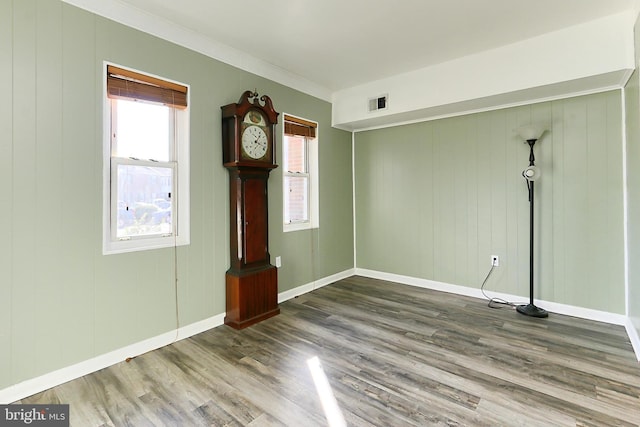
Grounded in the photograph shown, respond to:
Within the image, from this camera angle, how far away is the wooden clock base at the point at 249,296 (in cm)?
285

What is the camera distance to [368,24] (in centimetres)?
259

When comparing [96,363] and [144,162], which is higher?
[144,162]

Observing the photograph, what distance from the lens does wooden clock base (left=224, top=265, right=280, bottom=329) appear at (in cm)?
285

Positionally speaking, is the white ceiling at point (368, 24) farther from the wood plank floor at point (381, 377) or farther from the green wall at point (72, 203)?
the wood plank floor at point (381, 377)

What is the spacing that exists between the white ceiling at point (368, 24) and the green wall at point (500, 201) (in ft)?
2.95

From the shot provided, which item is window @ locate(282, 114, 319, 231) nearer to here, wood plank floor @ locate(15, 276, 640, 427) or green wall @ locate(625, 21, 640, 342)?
wood plank floor @ locate(15, 276, 640, 427)

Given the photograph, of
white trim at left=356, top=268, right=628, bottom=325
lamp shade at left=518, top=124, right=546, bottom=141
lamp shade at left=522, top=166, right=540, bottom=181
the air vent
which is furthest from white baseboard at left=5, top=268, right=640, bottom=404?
the air vent

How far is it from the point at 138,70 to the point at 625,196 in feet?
14.1

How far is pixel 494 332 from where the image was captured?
8.96 ft

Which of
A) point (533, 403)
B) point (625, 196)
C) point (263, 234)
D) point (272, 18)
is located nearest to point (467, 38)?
point (272, 18)

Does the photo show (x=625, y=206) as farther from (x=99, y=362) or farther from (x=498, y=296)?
(x=99, y=362)

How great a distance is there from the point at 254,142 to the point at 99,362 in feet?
6.98

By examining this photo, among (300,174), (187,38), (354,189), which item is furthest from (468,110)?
(187,38)

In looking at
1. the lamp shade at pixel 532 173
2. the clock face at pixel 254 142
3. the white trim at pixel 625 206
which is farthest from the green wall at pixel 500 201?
the clock face at pixel 254 142
